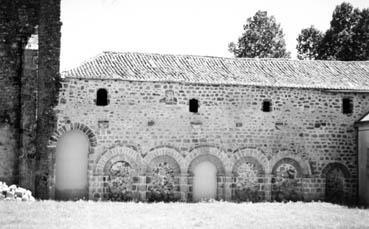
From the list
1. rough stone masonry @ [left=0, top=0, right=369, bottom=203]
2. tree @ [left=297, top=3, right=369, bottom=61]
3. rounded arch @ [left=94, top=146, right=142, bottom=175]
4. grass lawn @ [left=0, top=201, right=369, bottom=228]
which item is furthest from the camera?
tree @ [left=297, top=3, right=369, bottom=61]

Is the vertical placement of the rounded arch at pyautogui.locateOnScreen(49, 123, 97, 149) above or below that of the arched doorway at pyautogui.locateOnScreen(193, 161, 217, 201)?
above

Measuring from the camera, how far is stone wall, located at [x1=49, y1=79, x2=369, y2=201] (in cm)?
1986

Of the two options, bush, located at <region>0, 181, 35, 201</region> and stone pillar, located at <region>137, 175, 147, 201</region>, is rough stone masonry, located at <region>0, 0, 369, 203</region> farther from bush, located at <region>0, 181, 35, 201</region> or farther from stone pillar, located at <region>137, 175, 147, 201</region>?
bush, located at <region>0, 181, 35, 201</region>

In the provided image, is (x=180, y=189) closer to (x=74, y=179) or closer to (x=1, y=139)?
(x=74, y=179)

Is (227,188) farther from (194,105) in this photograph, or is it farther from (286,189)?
(194,105)

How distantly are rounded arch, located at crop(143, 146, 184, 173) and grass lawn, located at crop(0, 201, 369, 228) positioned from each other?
213cm

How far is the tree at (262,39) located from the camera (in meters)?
36.8

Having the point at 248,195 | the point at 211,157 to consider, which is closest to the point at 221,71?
the point at 211,157

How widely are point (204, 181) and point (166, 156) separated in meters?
1.94

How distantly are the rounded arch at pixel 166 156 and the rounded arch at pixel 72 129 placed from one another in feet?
7.45

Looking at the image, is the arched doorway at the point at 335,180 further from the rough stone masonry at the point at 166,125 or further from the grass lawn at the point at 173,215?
the grass lawn at the point at 173,215

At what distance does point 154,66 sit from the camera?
850 inches

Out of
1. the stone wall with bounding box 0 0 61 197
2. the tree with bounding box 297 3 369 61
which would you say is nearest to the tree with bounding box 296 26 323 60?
the tree with bounding box 297 3 369 61

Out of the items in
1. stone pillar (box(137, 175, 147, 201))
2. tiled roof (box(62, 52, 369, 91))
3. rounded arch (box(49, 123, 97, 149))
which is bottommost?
stone pillar (box(137, 175, 147, 201))
